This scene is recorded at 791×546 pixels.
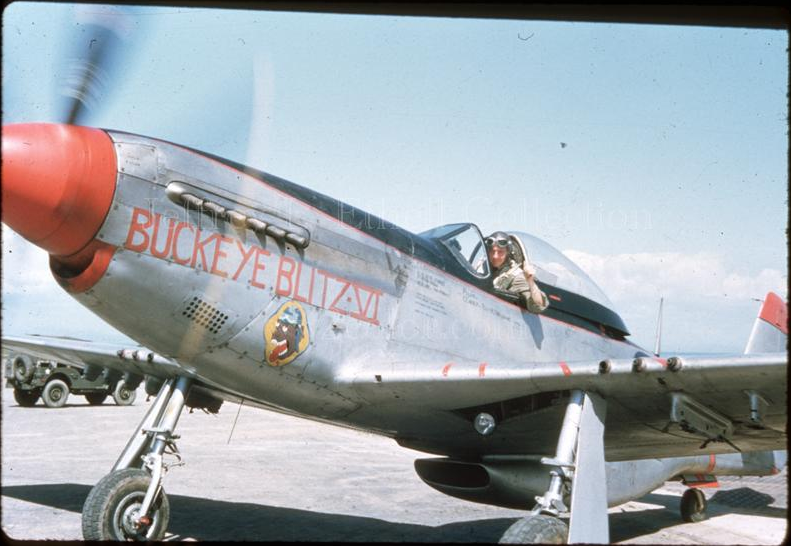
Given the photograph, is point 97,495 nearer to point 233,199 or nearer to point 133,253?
point 133,253

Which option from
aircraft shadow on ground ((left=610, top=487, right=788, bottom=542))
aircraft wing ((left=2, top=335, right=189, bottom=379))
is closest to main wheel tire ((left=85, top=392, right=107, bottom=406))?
aircraft wing ((left=2, top=335, right=189, bottom=379))

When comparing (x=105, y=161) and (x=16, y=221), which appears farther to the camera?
(x=105, y=161)

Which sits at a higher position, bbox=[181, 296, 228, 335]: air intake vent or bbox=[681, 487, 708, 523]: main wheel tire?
bbox=[181, 296, 228, 335]: air intake vent

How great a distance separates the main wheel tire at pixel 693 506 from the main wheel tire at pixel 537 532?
16.4ft

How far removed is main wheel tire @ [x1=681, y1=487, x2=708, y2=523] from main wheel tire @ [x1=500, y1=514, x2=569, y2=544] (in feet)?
16.4

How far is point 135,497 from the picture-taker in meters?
4.28

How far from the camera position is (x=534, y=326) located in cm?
542

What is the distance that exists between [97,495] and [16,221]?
195 centimetres

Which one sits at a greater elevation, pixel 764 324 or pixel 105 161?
pixel 764 324

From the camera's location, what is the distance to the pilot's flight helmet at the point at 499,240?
536cm

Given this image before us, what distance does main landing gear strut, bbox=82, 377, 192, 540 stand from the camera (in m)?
4.06

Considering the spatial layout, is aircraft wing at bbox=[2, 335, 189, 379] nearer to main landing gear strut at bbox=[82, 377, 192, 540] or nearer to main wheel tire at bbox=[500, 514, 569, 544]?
main landing gear strut at bbox=[82, 377, 192, 540]

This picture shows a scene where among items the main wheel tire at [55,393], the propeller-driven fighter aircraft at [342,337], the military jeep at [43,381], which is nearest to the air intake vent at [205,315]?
the propeller-driven fighter aircraft at [342,337]

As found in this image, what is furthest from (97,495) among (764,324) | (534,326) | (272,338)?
(764,324)
